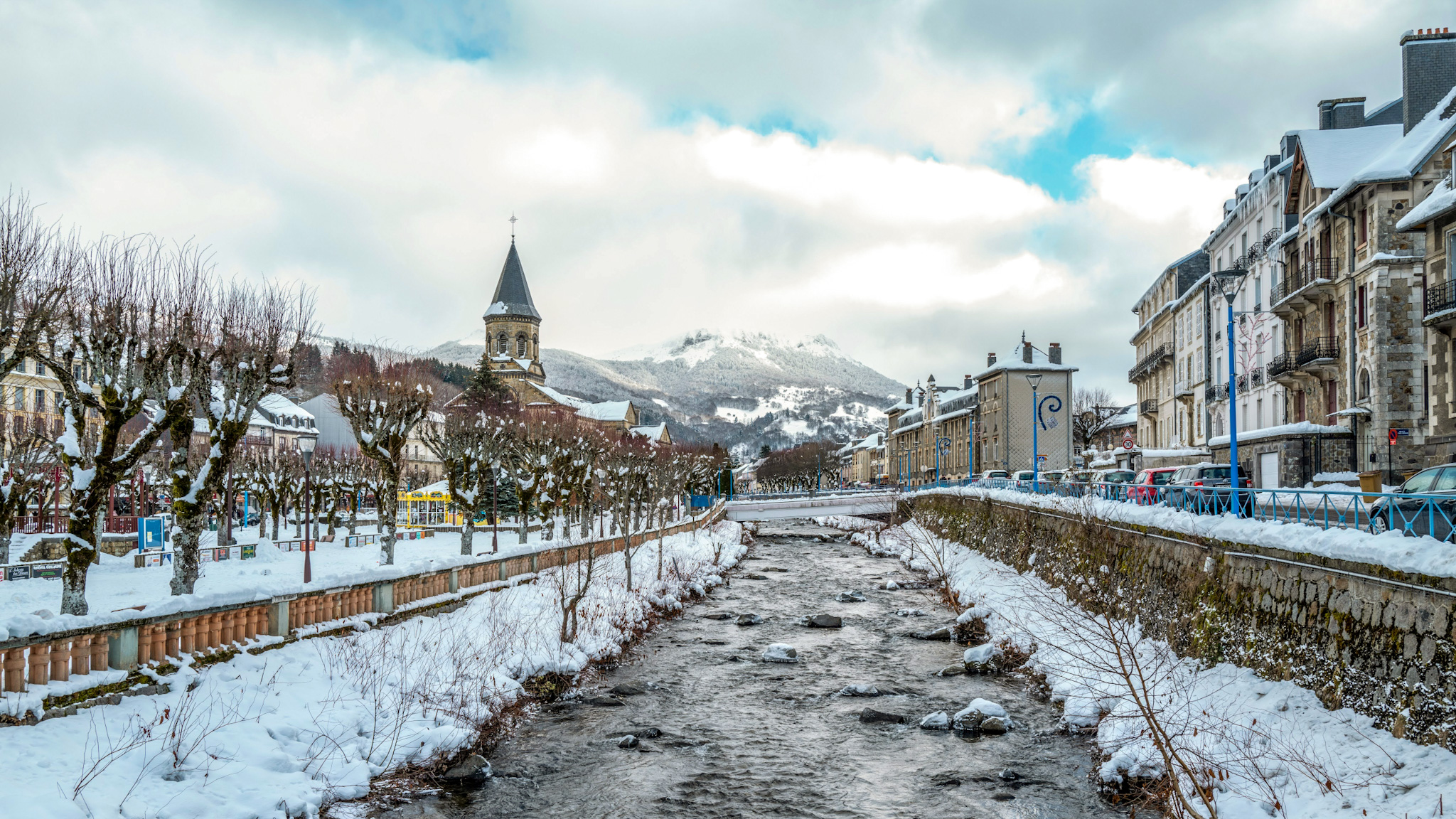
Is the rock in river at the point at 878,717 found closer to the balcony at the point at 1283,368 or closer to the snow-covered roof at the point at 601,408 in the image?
the balcony at the point at 1283,368

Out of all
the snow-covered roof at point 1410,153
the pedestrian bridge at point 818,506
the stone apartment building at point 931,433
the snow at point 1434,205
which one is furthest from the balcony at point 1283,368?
the stone apartment building at point 931,433

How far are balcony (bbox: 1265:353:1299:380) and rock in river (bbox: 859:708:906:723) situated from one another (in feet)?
95.1

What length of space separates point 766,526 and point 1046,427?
96.4 feet

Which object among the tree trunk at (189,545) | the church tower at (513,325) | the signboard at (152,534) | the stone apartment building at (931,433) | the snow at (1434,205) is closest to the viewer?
the tree trunk at (189,545)

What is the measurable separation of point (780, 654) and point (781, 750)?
7.66 meters

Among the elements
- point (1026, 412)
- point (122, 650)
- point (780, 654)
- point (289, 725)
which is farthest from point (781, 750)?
point (1026, 412)

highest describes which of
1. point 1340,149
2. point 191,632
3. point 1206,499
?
point 1340,149

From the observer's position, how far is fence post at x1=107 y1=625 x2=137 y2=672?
36.2 feet

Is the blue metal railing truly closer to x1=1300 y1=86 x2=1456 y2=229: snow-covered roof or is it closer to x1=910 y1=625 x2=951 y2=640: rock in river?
x1=910 y1=625 x2=951 y2=640: rock in river

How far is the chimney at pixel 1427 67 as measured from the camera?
34844 millimetres

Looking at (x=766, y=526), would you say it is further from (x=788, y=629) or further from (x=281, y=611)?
(x=281, y=611)

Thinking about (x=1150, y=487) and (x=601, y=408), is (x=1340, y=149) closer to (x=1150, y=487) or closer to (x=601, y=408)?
(x=1150, y=487)

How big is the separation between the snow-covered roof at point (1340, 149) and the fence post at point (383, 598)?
117 feet

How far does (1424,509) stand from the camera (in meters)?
13.5
